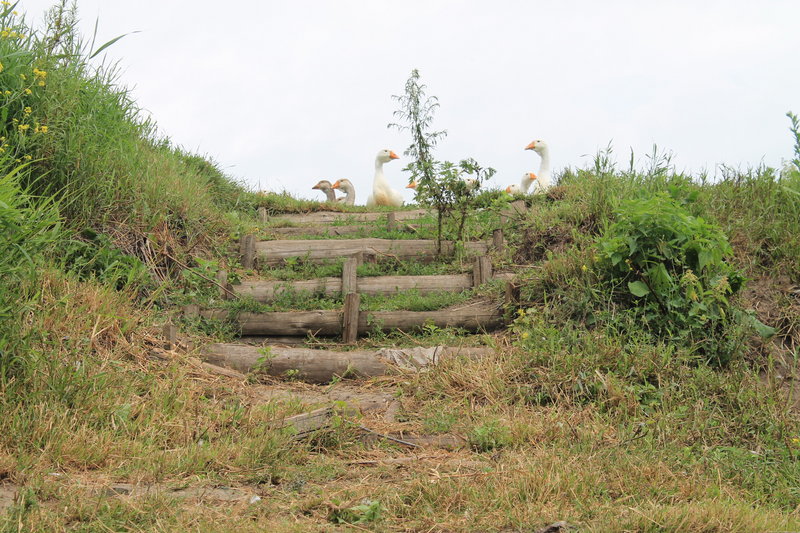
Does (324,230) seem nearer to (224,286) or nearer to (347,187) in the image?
(224,286)

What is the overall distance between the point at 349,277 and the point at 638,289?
10.0 feet

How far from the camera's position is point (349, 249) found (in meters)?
8.64

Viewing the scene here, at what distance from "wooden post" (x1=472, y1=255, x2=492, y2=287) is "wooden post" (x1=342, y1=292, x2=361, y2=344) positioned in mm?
1428

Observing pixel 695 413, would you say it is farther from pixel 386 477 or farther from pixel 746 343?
pixel 386 477

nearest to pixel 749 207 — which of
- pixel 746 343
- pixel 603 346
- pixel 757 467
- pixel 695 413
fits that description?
pixel 746 343

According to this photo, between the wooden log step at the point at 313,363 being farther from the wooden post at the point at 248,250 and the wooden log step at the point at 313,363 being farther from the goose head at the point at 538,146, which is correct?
the goose head at the point at 538,146

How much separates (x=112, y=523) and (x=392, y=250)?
5.94 meters

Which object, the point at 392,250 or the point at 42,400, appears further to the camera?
the point at 392,250

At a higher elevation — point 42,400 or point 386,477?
point 42,400

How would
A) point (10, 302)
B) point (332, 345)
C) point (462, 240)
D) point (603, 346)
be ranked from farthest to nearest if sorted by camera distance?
1. point (462, 240)
2. point (332, 345)
3. point (603, 346)
4. point (10, 302)

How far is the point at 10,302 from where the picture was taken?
4.46 metres

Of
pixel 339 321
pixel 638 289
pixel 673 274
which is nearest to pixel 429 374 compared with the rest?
pixel 339 321

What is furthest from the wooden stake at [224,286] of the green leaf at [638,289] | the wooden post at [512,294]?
the green leaf at [638,289]

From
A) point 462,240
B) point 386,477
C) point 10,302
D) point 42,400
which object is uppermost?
point 462,240
